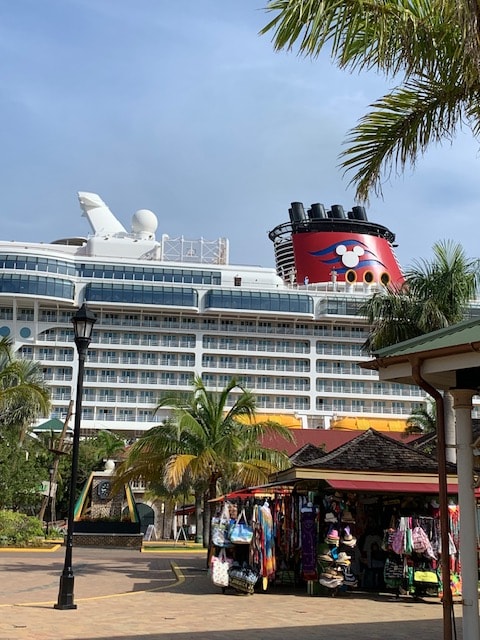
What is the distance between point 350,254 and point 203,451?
61015mm

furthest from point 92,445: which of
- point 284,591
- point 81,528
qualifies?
point 284,591

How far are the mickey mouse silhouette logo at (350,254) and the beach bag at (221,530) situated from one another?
6705 centimetres

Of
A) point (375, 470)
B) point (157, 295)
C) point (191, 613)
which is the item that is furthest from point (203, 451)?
point (157, 295)

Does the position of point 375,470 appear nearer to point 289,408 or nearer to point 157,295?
point 289,408

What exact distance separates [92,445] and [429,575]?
4700 cm

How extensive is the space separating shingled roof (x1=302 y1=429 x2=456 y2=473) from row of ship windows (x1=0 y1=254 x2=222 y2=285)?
61969mm

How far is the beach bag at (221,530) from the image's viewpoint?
14430 millimetres

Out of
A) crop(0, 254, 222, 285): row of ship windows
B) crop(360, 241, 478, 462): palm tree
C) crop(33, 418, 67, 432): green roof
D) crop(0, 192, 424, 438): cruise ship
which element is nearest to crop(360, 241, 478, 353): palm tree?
crop(360, 241, 478, 462): palm tree

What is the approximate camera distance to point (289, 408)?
7600cm

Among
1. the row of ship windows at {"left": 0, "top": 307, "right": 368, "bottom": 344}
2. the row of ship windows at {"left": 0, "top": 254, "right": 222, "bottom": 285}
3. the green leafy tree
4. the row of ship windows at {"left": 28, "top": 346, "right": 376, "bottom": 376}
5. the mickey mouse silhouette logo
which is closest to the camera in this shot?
the green leafy tree

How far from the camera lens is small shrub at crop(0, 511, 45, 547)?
2948 centimetres

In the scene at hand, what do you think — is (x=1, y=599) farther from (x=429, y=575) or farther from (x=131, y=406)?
(x=131, y=406)

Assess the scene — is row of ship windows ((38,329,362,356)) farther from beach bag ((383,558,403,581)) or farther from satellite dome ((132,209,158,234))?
beach bag ((383,558,403,581))

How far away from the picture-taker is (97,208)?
280 ft
